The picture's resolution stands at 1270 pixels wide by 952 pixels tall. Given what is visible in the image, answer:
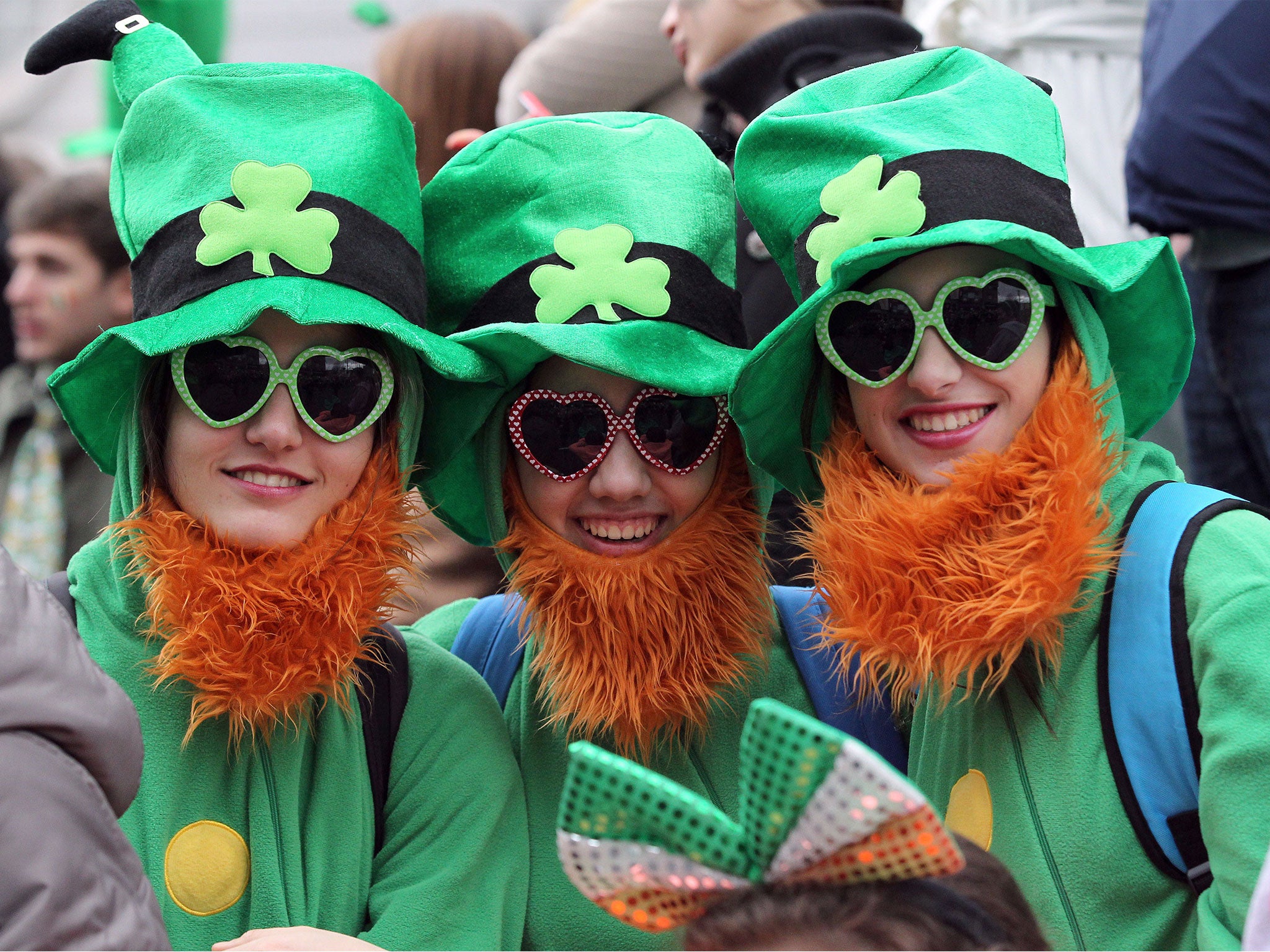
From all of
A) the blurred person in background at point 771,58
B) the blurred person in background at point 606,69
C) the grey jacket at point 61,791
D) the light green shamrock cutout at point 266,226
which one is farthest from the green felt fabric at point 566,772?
the blurred person in background at point 606,69

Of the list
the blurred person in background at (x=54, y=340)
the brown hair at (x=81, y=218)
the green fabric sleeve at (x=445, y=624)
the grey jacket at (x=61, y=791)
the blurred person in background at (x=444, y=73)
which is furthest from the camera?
the brown hair at (x=81, y=218)

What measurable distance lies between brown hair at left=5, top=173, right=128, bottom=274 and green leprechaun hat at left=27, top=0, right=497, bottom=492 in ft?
7.05

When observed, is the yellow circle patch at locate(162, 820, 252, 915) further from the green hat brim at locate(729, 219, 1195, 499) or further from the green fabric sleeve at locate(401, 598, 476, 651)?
the green hat brim at locate(729, 219, 1195, 499)

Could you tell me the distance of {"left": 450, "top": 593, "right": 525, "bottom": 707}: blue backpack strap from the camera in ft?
8.55

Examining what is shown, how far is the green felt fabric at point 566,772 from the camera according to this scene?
235cm

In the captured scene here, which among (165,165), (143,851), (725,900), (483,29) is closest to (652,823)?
(725,900)

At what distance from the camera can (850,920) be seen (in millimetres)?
1363

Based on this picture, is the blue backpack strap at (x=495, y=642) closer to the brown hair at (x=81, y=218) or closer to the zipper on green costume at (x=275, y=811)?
the zipper on green costume at (x=275, y=811)

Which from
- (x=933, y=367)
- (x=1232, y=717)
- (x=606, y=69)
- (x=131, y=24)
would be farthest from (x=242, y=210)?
(x=606, y=69)

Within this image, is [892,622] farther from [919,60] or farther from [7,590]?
[7,590]

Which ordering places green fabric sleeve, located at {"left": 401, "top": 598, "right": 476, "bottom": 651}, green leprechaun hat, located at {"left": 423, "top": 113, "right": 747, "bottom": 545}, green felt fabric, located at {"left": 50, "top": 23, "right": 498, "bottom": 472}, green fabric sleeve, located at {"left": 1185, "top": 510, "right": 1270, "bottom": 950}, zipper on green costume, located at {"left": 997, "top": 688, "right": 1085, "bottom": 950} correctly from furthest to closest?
green fabric sleeve, located at {"left": 401, "top": 598, "right": 476, "bottom": 651} < green leprechaun hat, located at {"left": 423, "top": 113, "right": 747, "bottom": 545} < green felt fabric, located at {"left": 50, "top": 23, "right": 498, "bottom": 472} < zipper on green costume, located at {"left": 997, "top": 688, "right": 1085, "bottom": 950} < green fabric sleeve, located at {"left": 1185, "top": 510, "right": 1270, "bottom": 950}

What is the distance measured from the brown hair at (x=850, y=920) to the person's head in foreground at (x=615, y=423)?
1.01 meters

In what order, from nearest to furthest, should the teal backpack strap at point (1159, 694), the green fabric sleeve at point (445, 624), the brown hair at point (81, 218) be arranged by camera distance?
the teal backpack strap at point (1159, 694) → the green fabric sleeve at point (445, 624) → the brown hair at point (81, 218)

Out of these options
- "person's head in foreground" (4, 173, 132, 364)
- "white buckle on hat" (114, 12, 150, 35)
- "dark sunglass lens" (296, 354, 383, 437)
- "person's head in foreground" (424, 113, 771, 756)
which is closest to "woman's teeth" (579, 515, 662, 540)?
"person's head in foreground" (424, 113, 771, 756)
